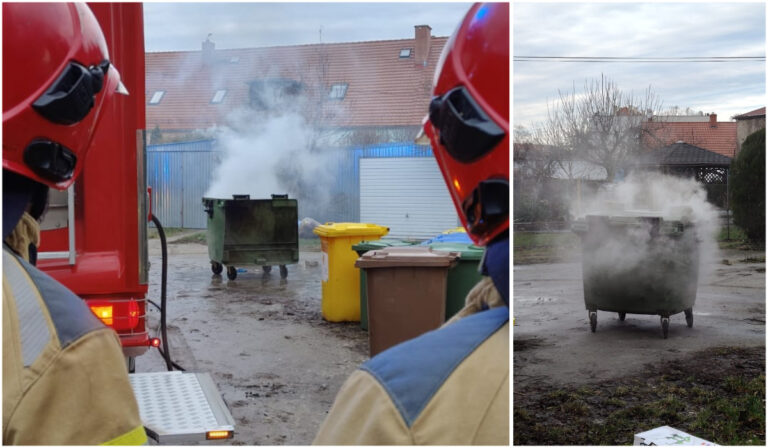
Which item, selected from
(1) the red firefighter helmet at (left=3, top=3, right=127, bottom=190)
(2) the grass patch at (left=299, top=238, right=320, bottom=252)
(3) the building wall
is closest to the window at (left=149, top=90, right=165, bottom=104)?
(3) the building wall

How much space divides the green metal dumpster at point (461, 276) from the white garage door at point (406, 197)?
465 centimetres

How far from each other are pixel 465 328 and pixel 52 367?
614 mm

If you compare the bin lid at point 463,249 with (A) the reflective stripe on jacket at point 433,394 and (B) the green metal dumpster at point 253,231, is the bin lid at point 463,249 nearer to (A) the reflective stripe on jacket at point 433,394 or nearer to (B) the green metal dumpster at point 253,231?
(A) the reflective stripe on jacket at point 433,394

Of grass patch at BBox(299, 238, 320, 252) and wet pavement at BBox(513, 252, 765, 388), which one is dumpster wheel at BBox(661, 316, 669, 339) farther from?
grass patch at BBox(299, 238, 320, 252)

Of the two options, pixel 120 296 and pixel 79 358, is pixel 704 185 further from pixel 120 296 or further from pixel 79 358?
pixel 79 358

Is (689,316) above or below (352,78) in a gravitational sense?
below

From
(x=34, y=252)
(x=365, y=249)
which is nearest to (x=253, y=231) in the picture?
(x=365, y=249)

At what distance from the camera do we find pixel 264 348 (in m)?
5.42

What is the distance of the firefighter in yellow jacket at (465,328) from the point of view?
1101 millimetres

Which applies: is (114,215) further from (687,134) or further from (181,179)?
(181,179)

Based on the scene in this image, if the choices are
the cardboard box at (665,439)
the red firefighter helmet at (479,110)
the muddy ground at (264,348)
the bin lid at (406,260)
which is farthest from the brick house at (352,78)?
the cardboard box at (665,439)

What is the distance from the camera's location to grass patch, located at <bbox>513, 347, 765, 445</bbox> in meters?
3.72

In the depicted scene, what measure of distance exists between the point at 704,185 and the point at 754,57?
2.23 ft

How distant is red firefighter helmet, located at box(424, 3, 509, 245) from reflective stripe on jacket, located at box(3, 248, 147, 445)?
62cm
